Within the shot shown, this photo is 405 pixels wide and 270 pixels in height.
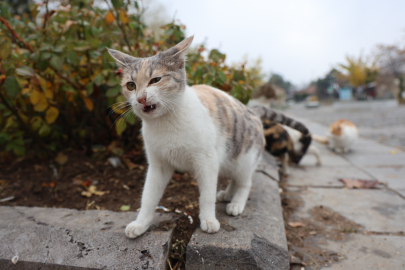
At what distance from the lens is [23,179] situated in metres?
2.57

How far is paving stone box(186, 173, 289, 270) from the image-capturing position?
4.47ft

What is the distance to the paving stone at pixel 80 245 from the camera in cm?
138

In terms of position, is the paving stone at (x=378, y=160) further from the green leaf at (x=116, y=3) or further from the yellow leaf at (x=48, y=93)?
the yellow leaf at (x=48, y=93)

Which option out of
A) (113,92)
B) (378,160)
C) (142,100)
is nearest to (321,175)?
(378,160)

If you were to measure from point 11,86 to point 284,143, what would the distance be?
2913 millimetres

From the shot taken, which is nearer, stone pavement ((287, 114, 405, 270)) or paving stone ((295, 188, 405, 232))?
stone pavement ((287, 114, 405, 270))

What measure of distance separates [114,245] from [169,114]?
30.9 inches

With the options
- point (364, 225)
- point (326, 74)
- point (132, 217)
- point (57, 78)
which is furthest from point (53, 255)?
point (326, 74)

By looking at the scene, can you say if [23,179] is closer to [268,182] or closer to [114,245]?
[114,245]

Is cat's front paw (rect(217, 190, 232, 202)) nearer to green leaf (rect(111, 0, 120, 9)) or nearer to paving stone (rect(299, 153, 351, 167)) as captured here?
green leaf (rect(111, 0, 120, 9))

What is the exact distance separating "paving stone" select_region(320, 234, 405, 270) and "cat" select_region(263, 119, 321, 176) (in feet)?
5.02

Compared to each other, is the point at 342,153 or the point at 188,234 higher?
the point at 188,234

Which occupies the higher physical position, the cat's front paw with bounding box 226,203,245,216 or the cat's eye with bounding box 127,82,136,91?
the cat's eye with bounding box 127,82,136,91

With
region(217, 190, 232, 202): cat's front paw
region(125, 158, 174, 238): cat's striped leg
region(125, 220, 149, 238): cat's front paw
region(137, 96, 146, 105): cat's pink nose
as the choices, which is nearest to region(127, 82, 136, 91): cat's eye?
region(137, 96, 146, 105): cat's pink nose
